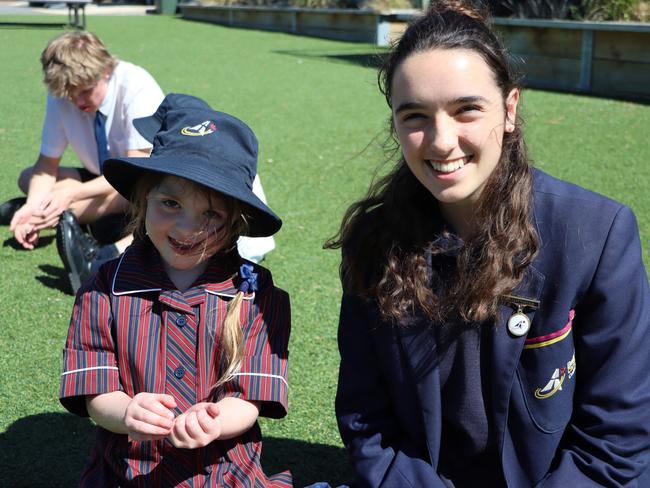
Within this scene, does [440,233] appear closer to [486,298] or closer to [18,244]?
[486,298]

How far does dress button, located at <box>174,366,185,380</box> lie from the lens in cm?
229

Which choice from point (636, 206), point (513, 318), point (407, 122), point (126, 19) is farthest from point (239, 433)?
point (126, 19)

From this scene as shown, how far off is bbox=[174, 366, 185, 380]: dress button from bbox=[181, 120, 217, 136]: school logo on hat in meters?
0.61

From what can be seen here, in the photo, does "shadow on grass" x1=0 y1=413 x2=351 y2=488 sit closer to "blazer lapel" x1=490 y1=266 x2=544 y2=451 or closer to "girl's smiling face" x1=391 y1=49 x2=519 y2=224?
"blazer lapel" x1=490 y1=266 x2=544 y2=451

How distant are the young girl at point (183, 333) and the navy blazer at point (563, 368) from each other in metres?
0.32

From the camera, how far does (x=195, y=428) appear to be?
209 centimetres

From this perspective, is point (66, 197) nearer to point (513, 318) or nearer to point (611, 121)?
point (513, 318)

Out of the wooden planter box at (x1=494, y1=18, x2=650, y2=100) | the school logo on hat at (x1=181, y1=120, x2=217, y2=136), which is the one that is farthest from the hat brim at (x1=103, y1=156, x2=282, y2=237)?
the wooden planter box at (x1=494, y1=18, x2=650, y2=100)

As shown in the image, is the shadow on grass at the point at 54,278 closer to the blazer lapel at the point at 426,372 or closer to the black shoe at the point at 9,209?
the black shoe at the point at 9,209

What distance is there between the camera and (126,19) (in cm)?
2341

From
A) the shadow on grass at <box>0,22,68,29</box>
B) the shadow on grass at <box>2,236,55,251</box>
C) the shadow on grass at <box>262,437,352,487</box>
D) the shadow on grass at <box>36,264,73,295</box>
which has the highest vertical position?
the shadow on grass at <box>0,22,68,29</box>

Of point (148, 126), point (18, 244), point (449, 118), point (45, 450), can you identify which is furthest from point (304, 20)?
point (449, 118)

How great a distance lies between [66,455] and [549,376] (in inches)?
67.1

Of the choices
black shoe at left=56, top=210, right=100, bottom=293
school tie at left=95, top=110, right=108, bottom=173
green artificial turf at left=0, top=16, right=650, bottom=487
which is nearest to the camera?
green artificial turf at left=0, top=16, right=650, bottom=487
